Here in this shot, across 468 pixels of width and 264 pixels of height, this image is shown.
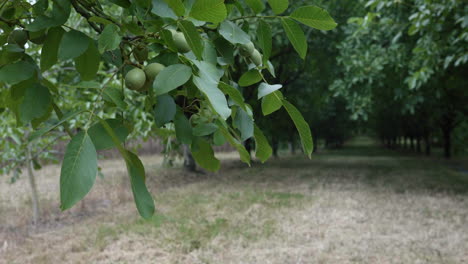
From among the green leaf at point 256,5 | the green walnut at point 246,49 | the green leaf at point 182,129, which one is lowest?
the green leaf at point 182,129

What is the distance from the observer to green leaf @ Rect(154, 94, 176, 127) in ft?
2.47

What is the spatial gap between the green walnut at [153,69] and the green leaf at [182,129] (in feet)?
0.40

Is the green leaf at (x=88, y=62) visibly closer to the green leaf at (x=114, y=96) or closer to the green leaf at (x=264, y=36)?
the green leaf at (x=114, y=96)

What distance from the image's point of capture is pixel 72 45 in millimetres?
764

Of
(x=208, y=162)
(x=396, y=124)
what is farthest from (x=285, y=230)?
(x=396, y=124)

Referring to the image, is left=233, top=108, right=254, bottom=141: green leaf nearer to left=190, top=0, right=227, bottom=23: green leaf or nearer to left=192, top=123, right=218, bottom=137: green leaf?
Result: left=192, top=123, right=218, bottom=137: green leaf

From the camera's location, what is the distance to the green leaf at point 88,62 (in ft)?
2.86

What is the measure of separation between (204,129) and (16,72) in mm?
446

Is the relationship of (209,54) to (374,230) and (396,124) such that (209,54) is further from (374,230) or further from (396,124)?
(396,124)

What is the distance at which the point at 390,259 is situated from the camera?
3668mm

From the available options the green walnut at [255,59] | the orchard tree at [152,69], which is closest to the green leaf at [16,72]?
the orchard tree at [152,69]

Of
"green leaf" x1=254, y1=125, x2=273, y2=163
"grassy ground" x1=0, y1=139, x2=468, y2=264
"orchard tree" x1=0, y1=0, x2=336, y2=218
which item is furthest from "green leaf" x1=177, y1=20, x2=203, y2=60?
"grassy ground" x1=0, y1=139, x2=468, y2=264

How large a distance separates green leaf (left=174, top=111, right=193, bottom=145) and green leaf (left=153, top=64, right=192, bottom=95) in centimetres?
19

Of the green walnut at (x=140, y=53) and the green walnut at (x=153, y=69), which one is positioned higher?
the green walnut at (x=140, y=53)
